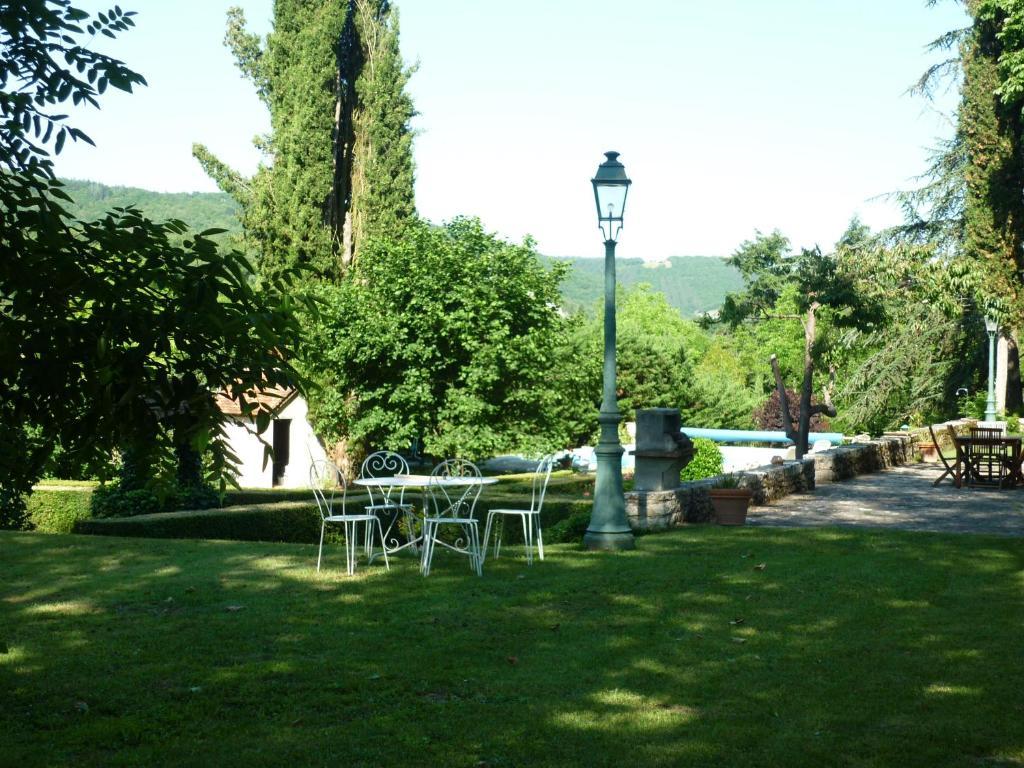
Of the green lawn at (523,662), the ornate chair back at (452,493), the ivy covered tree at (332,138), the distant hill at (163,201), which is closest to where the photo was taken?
the green lawn at (523,662)

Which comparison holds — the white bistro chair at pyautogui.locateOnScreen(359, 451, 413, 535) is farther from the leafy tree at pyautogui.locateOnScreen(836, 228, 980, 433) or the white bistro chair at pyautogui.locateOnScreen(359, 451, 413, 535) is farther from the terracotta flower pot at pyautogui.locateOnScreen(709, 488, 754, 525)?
the leafy tree at pyautogui.locateOnScreen(836, 228, 980, 433)

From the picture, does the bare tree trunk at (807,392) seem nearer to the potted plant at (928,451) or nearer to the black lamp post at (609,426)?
the potted plant at (928,451)

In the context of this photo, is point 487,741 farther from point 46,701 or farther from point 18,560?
point 18,560

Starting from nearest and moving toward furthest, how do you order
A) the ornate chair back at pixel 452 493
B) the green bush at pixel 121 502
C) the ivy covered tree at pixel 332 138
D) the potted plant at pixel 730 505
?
the ornate chair back at pixel 452 493 → the potted plant at pixel 730 505 → the green bush at pixel 121 502 → the ivy covered tree at pixel 332 138

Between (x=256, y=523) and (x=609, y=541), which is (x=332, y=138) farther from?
(x=609, y=541)

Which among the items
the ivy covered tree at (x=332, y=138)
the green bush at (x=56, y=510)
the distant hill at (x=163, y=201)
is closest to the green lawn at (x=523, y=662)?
the green bush at (x=56, y=510)

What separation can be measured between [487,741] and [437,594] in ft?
12.8

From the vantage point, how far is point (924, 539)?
39.4 ft

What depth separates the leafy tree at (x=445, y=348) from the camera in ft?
84.9

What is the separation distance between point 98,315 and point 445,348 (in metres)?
22.4

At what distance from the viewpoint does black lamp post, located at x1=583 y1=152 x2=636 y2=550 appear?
11500 millimetres

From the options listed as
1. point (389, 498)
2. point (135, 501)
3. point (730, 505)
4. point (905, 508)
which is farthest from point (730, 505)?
point (135, 501)

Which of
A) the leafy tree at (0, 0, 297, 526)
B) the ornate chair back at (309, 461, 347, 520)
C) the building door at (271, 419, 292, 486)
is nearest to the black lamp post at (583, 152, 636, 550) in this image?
the ornate chair back at (309, 461, 347, 520)

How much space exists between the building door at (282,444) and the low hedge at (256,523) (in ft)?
61.9
